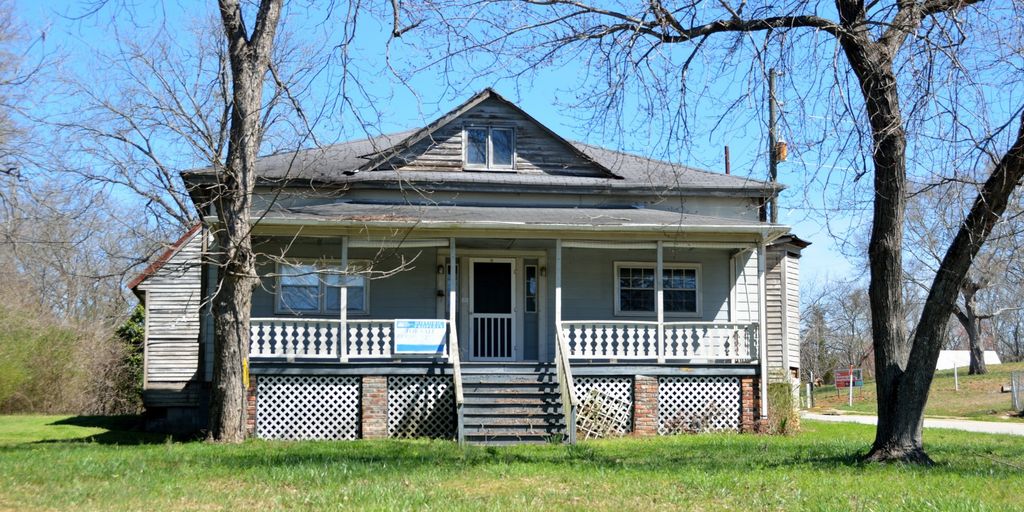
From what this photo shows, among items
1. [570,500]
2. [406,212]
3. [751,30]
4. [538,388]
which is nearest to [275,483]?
[570,500]

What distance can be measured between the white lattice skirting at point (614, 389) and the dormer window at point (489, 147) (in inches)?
196

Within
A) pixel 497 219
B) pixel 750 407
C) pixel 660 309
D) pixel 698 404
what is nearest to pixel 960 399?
pixel 750 407

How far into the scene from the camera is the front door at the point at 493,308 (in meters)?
19.0

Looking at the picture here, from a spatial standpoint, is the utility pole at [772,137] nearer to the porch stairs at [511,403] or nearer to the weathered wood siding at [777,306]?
the porch stairs at [511,403]

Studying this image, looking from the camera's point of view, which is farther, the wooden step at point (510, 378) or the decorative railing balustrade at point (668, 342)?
the decorative railing balustrade at point (668, 342)

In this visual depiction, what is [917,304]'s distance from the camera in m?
56.8

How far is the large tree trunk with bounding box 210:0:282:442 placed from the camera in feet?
47.5

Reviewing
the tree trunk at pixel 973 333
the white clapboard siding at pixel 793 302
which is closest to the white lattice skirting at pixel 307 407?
the white clapboard siding at pixel 793 302

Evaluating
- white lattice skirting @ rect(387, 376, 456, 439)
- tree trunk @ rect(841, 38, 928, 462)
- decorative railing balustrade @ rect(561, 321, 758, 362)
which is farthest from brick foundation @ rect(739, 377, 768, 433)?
tree trunk @ rect(841, 38, 928, 462)

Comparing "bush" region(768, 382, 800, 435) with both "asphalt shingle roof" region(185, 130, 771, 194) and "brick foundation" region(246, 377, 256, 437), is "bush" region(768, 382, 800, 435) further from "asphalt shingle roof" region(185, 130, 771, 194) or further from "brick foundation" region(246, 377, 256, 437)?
"brick foundation" region(246, 377, 256, 437)

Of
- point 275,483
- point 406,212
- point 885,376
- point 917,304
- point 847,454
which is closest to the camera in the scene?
point 275,483

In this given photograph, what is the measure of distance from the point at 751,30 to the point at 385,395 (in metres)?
9.37

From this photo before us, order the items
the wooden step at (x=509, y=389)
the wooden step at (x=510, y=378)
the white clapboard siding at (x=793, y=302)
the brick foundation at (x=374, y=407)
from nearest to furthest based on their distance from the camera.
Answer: the wooden step at (x=509, y=389)
the wooden step at (x=510, y=378)
the brick foundation at (x=374, y=407)
the white clapboard siding at (x=793, y=302)

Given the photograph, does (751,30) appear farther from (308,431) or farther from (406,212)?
(308,431)
